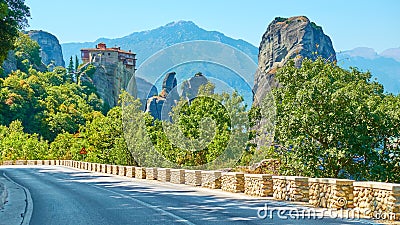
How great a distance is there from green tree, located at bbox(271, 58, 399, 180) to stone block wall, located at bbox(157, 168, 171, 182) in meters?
8.56

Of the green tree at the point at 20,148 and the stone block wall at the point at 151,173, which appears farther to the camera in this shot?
the green tree at the point at 20,148

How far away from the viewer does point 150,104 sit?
73125mm

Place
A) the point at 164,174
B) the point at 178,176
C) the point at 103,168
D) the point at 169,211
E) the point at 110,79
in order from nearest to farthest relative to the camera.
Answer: the point at 169,211 < the point at 178,176 < the point at 164,174 < the point at 103,168 < the point at 110,79

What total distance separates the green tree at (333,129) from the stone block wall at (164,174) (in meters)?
8.56

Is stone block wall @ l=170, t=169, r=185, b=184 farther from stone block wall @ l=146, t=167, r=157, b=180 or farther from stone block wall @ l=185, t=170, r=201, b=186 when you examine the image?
stone block wall @ l=146, t=167, r=157, b=180

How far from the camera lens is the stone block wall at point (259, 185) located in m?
19.4

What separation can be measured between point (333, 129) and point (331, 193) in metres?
10.0

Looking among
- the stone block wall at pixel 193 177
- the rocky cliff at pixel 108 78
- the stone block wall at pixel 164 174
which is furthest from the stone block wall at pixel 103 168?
the rocky cliff at pixel 108 78

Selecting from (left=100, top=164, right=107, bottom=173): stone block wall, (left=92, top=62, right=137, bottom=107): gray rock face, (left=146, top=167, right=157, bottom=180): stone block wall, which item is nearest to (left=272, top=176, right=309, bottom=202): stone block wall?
(left=146, top=167, right=157, bottom=180): stone block wall

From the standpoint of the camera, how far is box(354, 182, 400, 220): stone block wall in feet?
39.7

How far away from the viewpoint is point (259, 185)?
19734 millimetres

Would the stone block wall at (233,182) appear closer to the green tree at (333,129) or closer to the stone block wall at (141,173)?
the green tree at (333,129)

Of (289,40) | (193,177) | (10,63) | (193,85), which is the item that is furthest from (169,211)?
(10,63)

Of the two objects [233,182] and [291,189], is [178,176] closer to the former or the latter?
[233,182]
